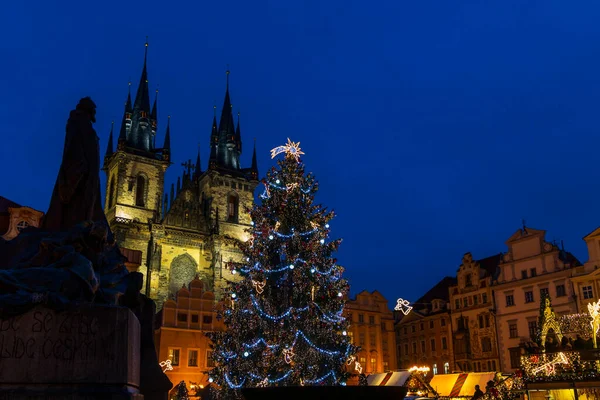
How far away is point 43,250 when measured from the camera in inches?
250

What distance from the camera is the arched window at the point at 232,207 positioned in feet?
194

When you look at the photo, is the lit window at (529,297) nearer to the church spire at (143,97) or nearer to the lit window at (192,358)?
the lit window at (192,358)

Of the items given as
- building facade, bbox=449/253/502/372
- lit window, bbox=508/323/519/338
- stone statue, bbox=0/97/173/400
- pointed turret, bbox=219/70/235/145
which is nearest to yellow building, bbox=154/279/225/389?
building facade, bbox=449/253/502/372

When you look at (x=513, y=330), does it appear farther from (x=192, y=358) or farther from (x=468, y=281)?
(x=192, y=358)

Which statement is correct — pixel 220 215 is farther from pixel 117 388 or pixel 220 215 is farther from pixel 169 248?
pixel 117 388

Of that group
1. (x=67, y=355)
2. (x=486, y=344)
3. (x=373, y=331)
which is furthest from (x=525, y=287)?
(x=67, y=355)

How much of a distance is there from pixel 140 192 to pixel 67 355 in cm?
5188

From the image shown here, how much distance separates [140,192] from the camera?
55.5 meters

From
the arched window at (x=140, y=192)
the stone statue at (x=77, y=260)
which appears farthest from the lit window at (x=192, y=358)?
the stone statue at (x=77, y=260)

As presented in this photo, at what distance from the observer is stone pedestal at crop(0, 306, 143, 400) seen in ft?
17.7

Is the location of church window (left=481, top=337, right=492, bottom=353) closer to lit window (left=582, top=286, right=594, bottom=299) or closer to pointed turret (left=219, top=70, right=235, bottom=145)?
lit window (left=582, top=286, right=594, bottom=299)

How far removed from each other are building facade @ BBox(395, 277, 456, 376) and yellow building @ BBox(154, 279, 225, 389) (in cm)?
1891

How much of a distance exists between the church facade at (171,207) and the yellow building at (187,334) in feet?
46.6

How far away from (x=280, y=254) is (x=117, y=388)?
13.9 meters
